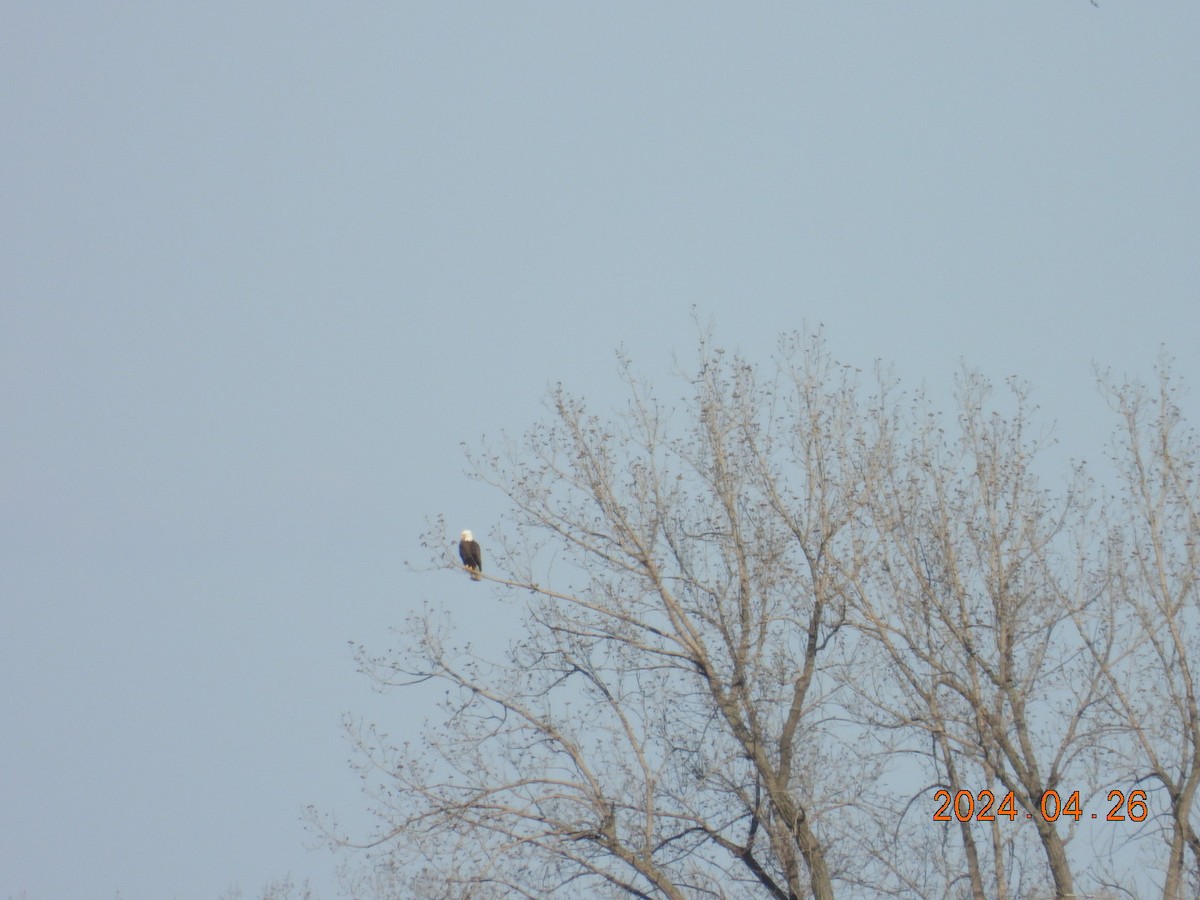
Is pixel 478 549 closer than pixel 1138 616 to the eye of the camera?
No

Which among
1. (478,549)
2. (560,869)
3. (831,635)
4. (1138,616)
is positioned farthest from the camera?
(478,549)

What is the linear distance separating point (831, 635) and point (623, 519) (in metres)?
1.94

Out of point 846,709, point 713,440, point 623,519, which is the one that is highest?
point 713,440

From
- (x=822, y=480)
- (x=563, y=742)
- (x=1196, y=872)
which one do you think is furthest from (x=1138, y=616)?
(x=563, y=742)

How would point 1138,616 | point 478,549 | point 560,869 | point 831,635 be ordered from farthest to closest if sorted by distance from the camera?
point 478,549 → point 1138,616 → point 831,635 → point 560,869

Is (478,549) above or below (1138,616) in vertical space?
above

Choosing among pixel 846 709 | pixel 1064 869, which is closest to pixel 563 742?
pixel 846 709

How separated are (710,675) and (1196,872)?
4528 mm

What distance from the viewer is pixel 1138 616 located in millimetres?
12695

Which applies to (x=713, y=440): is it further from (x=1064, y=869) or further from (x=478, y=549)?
(x=478, y=549)
